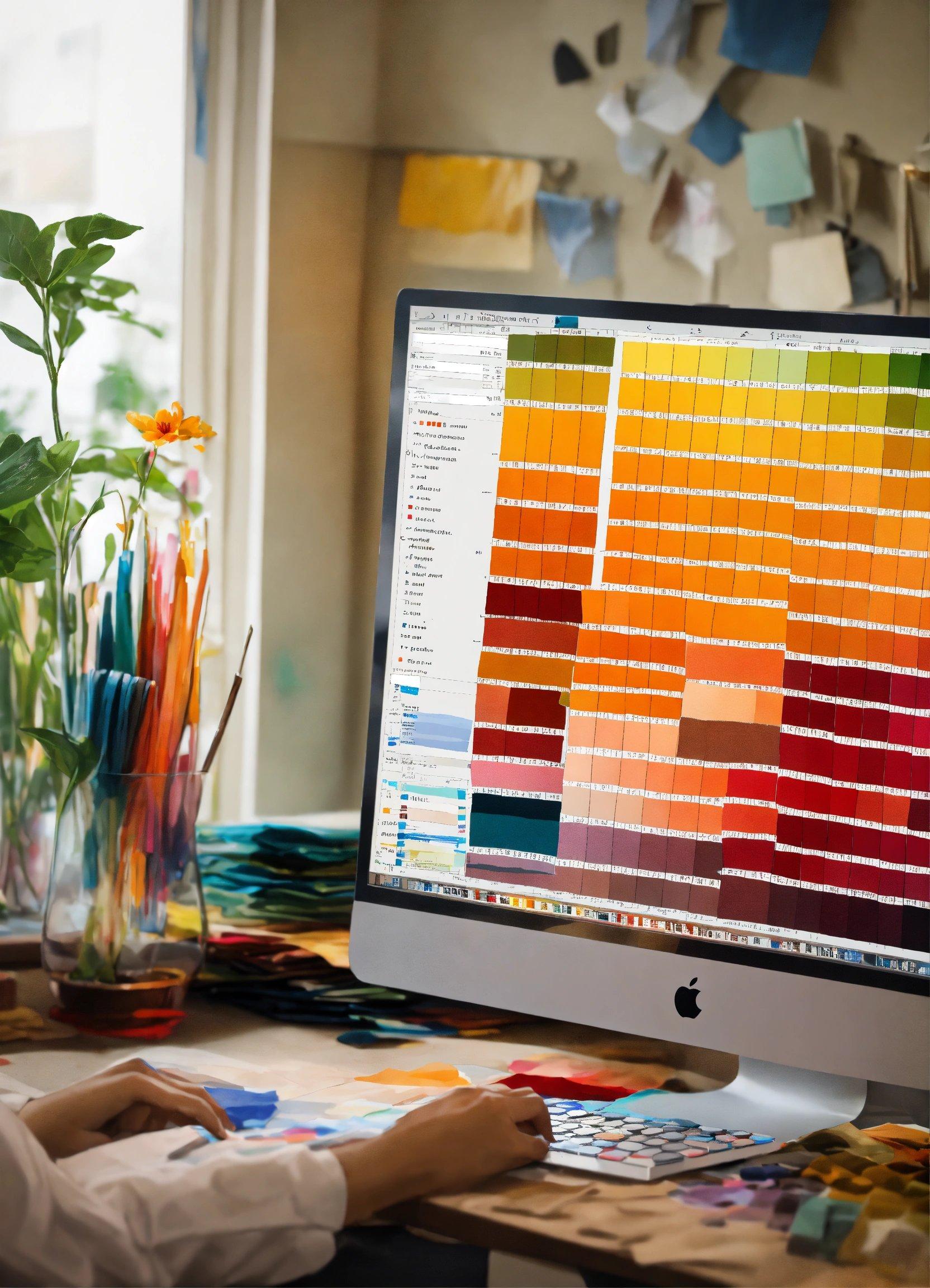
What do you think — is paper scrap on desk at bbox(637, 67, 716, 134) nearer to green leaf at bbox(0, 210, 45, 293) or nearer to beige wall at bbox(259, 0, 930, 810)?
beige wall at bbox(259, 0, 930, 810)

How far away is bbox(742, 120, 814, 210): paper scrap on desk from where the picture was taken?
3.24ft

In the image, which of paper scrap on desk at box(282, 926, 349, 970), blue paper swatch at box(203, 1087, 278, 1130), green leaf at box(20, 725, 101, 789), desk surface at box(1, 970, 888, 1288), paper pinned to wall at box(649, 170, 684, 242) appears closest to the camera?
desk surface at box(1, 970, 888, 1288)

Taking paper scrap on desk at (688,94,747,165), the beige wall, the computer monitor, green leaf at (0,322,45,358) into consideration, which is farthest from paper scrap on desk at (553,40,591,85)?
green leaf at (0,322,45,358)

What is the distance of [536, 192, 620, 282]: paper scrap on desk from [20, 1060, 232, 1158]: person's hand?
0.76 metres

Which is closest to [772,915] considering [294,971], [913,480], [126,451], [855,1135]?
[855,1135]

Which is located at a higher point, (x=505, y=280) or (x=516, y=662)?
(x=505, y=280)

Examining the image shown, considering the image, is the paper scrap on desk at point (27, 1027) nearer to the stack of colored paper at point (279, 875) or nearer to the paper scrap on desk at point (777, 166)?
the stack of colored paper at point (279, 875)

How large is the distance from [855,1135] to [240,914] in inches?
20.9

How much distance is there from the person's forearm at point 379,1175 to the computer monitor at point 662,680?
0.16 meters

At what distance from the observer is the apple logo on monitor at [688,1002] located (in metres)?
0.68

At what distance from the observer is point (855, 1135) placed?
0.68 m

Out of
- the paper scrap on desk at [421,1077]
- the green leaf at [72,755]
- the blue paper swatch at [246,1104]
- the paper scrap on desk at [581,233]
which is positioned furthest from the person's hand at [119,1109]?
the paper scrap on desk at [581,233]

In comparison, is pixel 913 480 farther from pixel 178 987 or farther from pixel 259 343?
pixel 259 343

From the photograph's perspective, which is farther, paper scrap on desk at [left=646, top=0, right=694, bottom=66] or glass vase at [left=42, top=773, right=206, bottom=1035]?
paper scrap on desk at [left=646, top=0, right=694, bottom=66]
